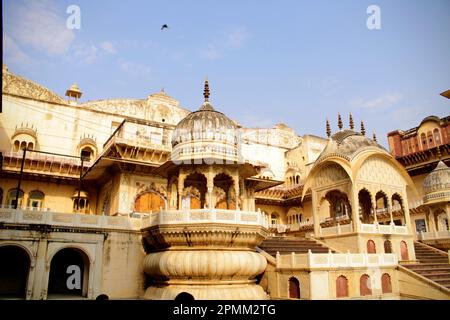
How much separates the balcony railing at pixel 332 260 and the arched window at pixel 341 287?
591 mm

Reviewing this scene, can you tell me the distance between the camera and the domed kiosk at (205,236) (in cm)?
1525

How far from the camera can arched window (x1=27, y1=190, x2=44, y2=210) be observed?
25.2 m

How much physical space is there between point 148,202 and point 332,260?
39.3 ft

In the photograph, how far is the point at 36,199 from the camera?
25.5 m

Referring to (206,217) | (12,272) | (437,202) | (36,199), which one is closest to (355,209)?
(437,202)

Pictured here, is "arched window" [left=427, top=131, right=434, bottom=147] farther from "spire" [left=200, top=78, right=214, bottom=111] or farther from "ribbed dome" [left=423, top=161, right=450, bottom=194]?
"spire" [left=200, top=78, right=214, bottom=111]

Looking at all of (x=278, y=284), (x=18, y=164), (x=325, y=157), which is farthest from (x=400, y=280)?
(x=18, y=164)

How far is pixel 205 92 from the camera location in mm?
20594

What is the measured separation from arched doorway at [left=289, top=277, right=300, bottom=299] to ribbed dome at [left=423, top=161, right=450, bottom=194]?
15586mm

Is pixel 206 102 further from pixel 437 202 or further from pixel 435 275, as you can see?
pixel 437 202

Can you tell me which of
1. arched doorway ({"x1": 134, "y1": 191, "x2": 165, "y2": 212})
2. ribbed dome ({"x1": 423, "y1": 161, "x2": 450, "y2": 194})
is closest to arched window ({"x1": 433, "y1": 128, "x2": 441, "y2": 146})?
ribbed dome ({"x1": 423, "y1": 161, "x2": 450, "y2": 194})

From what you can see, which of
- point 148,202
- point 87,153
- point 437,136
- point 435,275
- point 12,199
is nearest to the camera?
point 435,275

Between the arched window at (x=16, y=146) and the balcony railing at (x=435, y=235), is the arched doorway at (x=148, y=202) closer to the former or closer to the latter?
the arched window at (x=16, y=146)
